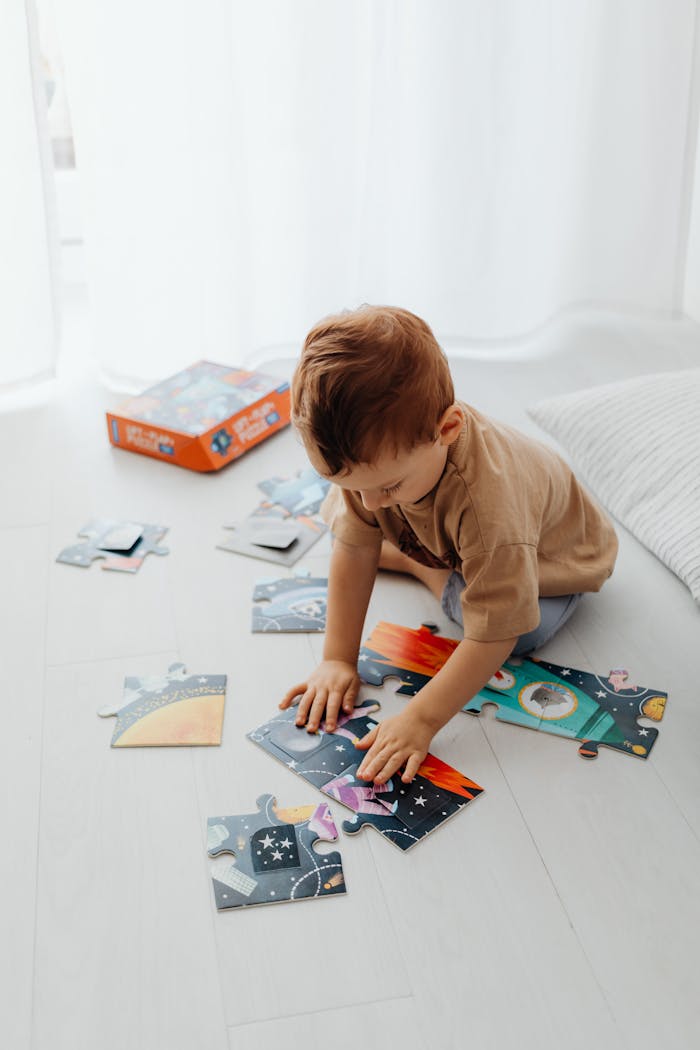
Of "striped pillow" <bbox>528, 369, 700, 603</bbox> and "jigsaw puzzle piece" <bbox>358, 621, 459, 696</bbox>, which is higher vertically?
"striped pillow" <bbox>528, 369, 700, 603</bbox>

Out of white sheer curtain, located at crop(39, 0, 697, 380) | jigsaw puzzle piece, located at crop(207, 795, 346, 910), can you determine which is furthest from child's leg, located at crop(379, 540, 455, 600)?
white sheer curtain, located at crop(39, 0, 697, 380)

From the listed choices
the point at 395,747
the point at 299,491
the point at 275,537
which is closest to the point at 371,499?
the point at 395,747

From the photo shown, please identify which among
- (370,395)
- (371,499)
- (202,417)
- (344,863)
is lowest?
(344,863)

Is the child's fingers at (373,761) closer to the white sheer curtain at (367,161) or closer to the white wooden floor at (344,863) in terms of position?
the white wooden floor at (344,863)

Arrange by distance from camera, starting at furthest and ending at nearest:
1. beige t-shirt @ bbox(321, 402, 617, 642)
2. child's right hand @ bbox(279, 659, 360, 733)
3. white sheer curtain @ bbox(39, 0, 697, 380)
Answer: white sheer curtain @ bbox(39, 0, 697, 380) < child's right hand @ bbox(279, 659, 360, 733) < beige t-shirt @ bbox(321, 402, 617, 642)

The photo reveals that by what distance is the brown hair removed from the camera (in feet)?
3.23

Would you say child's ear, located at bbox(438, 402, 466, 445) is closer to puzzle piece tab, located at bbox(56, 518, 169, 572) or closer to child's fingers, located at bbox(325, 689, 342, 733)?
child's fingers, located at bbox(325, 689, 342, 733)

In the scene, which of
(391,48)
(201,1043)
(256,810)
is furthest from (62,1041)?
(391,48)

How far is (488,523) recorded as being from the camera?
1.14 meters

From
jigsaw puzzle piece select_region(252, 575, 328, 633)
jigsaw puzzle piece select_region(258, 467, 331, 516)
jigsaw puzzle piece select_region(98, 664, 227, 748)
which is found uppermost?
jigsaw puzzle piece select_region(258, 467, 331, 516)

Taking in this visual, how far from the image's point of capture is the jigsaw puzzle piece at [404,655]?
1324 mm

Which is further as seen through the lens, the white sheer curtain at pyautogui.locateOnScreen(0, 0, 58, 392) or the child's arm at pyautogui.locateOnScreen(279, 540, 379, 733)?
the white sheer curtain at pyautogui.locateOnScreen(0, 0, 58, 392)

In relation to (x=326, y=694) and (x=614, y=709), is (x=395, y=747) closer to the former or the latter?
(x=326, y=694)

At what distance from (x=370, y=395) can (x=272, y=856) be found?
1.55 ft
